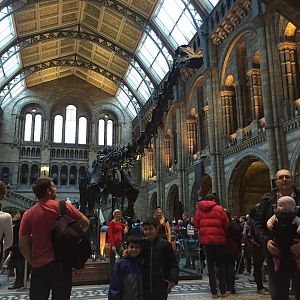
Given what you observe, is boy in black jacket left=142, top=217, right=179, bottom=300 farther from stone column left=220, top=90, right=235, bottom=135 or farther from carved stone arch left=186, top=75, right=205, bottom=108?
carved stone arch left=186, top=75, right=205, bottom=108

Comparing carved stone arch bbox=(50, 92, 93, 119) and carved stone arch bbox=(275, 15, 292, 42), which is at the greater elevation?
carved stone arch bbox=(50, 92, 93, 119)

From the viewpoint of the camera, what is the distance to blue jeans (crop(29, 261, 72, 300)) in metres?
2.87

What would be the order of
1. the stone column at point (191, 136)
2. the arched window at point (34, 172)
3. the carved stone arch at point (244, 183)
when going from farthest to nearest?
the arched window at point (34, 172) → the stone column at point (191, 136) → the carved stone arch at point (244, 183)

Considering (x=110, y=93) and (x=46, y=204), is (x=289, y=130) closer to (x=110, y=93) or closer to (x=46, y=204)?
(x=46, y=204)

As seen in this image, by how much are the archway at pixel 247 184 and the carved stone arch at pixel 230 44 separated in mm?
4742


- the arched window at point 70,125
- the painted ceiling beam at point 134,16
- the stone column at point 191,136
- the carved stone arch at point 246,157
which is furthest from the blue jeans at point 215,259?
the arched window at point 70,125

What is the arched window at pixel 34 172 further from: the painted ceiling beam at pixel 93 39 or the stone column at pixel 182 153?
the stone column at pixel 182 153

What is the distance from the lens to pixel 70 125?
119 feet

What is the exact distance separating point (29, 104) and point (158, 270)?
3440 centimetres

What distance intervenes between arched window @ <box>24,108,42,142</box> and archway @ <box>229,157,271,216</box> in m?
22.8

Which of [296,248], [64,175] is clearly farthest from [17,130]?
[296,248]

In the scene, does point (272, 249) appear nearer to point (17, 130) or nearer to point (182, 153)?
point (182, 153)

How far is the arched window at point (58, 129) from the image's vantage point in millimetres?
35688

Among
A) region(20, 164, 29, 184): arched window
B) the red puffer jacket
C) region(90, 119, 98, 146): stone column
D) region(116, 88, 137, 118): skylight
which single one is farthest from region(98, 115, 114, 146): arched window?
the red puffer jacket
